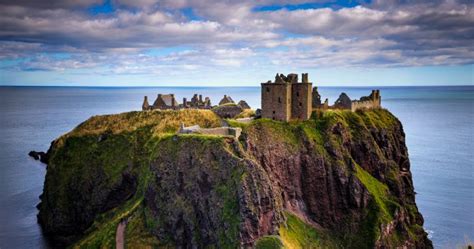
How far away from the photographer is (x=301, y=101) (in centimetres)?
8219

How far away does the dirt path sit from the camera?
6612 centimetres

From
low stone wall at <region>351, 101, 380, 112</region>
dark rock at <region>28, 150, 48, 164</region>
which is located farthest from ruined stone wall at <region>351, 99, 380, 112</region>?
dark rock at <region>28, 150, 48, 164</region>

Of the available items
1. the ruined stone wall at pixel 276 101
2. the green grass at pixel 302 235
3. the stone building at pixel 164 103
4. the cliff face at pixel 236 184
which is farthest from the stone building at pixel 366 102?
the stone building at pixel 164 103

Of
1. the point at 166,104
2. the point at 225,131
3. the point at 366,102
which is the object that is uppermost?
the point at 366,102

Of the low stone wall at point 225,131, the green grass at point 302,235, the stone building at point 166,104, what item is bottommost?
the green grass at point 302,235

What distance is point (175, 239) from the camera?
219 ft

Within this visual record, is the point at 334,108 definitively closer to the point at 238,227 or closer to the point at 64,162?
the point at 238,227

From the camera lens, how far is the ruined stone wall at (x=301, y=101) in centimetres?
8194

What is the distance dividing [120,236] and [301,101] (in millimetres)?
38777

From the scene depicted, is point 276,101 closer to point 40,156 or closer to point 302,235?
point 302,235

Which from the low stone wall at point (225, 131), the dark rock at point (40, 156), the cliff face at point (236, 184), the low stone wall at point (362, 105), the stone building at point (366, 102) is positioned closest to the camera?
the cliff face at point (236, 184)

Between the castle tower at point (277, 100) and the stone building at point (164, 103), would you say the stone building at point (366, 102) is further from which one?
the stone building at point (164, 103)

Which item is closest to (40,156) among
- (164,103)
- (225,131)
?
(164,103)

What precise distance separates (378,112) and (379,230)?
36083 millimetres
